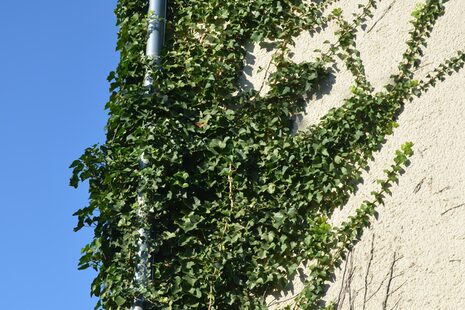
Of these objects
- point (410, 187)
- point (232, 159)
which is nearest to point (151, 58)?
point (232, 159)

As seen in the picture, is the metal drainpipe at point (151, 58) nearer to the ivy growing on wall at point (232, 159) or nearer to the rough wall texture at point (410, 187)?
the ivy growing on wall at point (232, 159)

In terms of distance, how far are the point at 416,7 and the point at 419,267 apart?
5.43 feet

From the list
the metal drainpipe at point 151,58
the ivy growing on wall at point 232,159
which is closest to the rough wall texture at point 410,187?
the ivy growing on wall at point 232,159

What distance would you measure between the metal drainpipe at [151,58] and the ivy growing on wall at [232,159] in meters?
0.03

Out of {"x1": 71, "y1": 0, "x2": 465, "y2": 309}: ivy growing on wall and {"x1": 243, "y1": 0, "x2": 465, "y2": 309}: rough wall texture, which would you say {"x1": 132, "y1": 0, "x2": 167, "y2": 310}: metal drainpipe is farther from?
{"x1": 243, "y1": 0, "x2": 465, "y2": 309}: rough wall texture

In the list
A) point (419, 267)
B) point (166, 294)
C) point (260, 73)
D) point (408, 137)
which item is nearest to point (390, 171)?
point (408, 137)

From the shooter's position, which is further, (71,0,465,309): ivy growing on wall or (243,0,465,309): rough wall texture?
(71,0,465,309): ivy growing on wall

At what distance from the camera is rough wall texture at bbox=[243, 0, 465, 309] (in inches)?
200

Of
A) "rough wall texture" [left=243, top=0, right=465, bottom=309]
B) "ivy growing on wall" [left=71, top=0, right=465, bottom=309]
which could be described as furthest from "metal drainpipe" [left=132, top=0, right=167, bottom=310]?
"rough wall texture" [left=243, top=0, right=465, bottom=309]

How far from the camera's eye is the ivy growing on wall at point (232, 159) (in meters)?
5.18

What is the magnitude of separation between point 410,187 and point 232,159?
3.33 feet

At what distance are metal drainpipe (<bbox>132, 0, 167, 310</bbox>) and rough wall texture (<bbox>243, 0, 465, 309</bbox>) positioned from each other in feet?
1.93

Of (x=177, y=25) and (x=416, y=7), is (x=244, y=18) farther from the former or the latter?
(x=416, y=7)

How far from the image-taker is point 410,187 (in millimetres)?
5297
